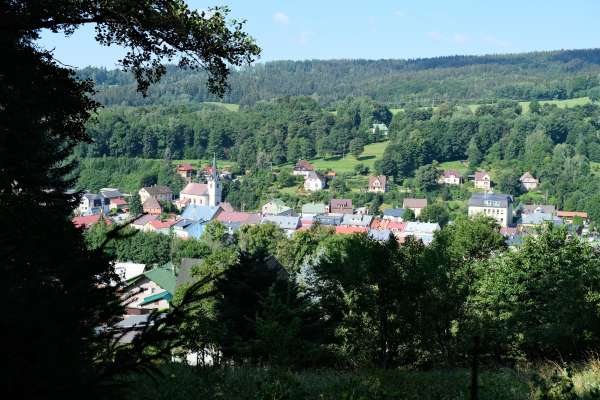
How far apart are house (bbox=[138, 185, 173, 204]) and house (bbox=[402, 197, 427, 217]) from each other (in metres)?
29.0

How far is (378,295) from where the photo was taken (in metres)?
11.7

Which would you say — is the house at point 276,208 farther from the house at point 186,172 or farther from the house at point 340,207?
the house at point 186,172

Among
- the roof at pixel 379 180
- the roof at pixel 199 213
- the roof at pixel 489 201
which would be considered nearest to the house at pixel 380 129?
the roof at pixel 379 180

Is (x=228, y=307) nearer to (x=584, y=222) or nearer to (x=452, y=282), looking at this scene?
(x=452, y=282)

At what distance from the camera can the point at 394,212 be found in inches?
2798

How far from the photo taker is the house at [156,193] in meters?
79.4

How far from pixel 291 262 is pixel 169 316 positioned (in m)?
39.2

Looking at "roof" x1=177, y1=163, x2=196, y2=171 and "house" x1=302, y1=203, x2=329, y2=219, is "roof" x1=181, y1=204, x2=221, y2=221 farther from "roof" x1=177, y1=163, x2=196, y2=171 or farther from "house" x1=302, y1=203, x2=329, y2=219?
"roof" x1=177, y1=163, x2=196, y2=171

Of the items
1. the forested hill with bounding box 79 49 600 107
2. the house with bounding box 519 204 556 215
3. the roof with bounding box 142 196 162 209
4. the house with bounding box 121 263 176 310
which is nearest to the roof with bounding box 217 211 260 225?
the roof with bounding box 142 196 162 209

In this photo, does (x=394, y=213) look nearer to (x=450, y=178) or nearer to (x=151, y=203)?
(x=450, y=178)

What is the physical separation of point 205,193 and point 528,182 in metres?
40.7

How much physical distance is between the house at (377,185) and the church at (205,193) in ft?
60.1

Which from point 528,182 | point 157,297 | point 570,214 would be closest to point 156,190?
point 528,182

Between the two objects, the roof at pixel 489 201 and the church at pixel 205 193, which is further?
the church at pixel 205 193
